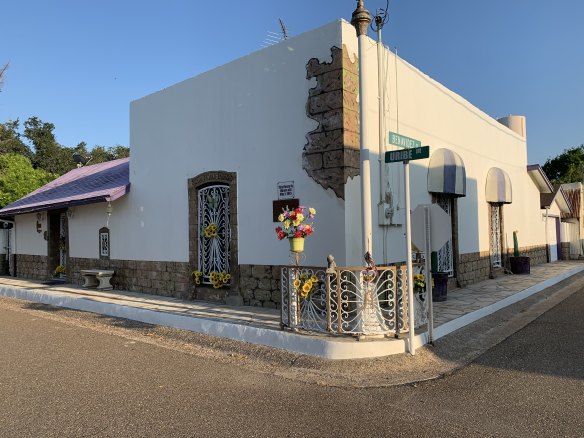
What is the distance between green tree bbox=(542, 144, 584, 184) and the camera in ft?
133

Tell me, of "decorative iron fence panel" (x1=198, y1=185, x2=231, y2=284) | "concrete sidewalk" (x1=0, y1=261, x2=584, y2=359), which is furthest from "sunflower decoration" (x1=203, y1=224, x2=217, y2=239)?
"concrete sidewalk" (x1=0, y1=261, x2=584, y2=359)

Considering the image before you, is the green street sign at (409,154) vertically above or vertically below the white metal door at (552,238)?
above

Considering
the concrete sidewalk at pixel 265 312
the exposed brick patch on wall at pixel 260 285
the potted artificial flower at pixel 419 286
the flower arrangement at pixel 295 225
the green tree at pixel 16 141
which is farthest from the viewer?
the green tree at pixel 16 141

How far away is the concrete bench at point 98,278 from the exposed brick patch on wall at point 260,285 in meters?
4.83

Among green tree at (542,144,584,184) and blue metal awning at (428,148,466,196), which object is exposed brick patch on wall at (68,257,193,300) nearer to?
blue metal awning at (428,148,466,196)

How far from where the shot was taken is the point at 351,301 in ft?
18.8

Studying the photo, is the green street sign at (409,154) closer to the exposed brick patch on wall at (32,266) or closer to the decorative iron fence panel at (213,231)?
the decorative iron fence panel at (213,231)

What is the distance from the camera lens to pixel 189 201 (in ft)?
32.1

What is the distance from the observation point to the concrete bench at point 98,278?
452 inches

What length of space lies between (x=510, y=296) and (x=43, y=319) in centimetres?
957

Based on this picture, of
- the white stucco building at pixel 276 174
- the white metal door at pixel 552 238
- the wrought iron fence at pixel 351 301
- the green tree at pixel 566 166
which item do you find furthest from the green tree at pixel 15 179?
the green tree at pixel 566 166

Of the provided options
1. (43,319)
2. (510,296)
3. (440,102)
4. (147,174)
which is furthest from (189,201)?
(510,296)

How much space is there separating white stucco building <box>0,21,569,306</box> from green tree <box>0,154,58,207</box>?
10.5 meters

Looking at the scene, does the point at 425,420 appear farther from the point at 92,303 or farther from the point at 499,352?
the point at 92,303
